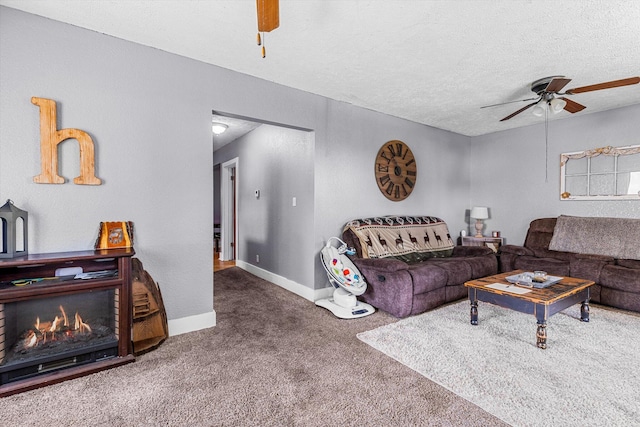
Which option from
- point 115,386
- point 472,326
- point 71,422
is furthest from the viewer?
point 472,326

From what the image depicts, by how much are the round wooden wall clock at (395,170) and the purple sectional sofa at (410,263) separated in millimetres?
387

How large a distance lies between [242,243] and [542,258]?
450 cm

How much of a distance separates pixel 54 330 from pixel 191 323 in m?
0.95

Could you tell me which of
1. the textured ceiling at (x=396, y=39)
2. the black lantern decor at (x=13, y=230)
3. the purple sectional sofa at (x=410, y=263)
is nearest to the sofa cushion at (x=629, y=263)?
the purple sectional sofa at (x=410, y=263)

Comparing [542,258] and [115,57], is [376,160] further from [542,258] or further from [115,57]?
[115,57]

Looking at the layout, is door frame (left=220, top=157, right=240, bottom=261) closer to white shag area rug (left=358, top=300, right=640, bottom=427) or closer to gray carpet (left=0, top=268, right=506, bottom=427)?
gray carpet (left=0, top=268, right=506, bottom=427)

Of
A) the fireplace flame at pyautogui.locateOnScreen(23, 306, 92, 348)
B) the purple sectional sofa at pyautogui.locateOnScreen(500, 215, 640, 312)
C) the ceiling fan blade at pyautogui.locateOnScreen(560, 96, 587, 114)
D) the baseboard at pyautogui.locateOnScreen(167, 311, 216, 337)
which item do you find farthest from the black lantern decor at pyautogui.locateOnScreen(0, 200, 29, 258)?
the purple sectional sofa at pyautogui.locateOnScreen(500, 215, 640, 312)

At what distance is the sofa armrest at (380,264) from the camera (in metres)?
3.10

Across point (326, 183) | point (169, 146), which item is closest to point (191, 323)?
point (169, 146)

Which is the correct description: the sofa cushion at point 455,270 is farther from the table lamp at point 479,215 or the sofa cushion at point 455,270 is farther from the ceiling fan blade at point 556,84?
the ceiling fan blade at point 556,84

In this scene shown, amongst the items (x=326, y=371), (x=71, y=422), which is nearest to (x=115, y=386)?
(x=71, y=422)

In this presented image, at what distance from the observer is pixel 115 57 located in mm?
2400

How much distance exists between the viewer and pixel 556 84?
2.86 meters

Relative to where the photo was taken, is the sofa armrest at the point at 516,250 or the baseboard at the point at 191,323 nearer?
the baseboard at the point at 191,323
